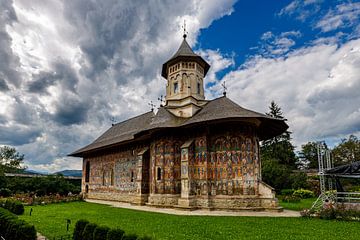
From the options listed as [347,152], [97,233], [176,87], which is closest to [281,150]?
[347,152]

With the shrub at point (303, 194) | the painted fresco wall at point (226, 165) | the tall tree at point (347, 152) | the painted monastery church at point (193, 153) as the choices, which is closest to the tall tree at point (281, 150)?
the tall tree at point (347, 152)

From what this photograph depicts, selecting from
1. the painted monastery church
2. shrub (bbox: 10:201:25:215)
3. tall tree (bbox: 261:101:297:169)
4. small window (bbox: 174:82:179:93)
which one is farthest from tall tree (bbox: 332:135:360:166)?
shrub (bbox: 10:201:25:215)

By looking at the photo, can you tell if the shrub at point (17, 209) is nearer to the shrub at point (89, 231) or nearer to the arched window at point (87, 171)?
the shrub at point (89, 231)

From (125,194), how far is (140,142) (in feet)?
14.0

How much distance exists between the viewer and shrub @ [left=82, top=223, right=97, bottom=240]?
20.6ft

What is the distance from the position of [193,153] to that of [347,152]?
111ft

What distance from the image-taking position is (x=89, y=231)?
638cm

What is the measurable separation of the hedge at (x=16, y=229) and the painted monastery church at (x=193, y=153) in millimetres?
9025

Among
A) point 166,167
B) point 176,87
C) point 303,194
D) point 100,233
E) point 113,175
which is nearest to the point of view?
point 100,233

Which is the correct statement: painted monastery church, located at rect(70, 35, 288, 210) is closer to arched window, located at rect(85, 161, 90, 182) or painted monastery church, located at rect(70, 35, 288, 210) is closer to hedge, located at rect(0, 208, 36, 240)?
arched window, located at rect(85, 161, 90, 182)

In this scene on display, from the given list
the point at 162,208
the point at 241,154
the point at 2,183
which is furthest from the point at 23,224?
the point at 2,183

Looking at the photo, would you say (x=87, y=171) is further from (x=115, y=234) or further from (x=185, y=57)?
(x=115, y=234)

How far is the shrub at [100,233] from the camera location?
5887mm

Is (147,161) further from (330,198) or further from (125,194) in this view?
(330,198)
